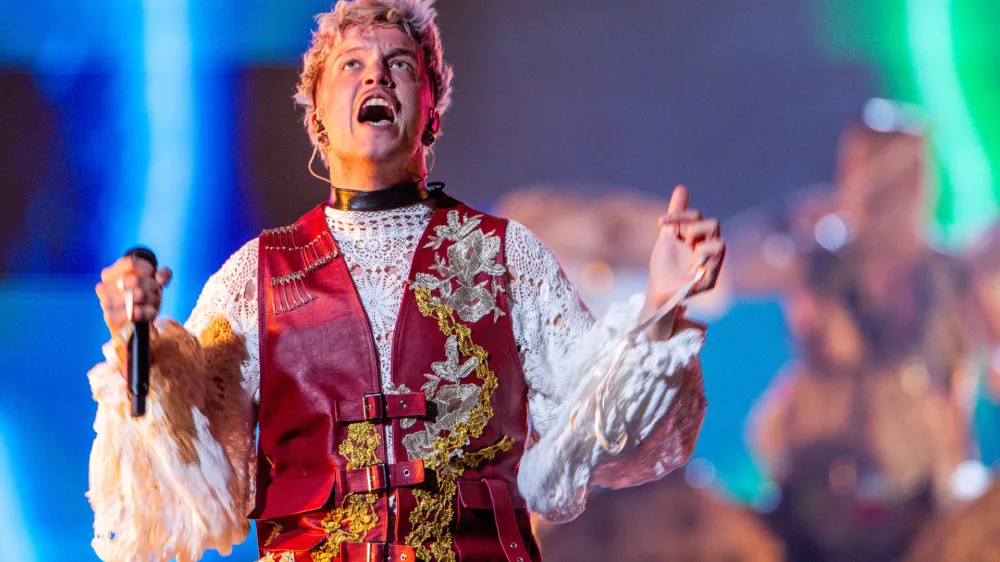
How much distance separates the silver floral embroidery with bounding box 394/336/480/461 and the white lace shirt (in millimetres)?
74

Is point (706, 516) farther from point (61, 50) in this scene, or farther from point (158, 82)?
point (61, 50)

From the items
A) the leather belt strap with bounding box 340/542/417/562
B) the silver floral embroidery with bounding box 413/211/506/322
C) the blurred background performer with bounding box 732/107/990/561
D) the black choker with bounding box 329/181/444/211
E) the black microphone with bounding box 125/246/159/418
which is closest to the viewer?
the black microphone with bounding box 125/246/159/418

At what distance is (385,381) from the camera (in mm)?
1739

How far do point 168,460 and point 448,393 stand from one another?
16.5 inches

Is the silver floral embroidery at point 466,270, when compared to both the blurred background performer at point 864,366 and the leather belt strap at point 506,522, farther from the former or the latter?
the blurred background performer at point 864,366

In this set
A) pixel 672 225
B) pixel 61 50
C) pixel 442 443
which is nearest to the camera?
pixel 672 225

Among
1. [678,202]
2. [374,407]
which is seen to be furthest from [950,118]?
[374,407]

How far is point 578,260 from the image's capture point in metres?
3.03

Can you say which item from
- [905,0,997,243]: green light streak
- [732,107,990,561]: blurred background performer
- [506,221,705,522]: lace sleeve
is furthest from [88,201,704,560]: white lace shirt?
[905,0,997,243]: green light streak

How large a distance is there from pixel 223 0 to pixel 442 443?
167 cm

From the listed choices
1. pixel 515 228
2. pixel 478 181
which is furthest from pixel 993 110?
pixel 515 228

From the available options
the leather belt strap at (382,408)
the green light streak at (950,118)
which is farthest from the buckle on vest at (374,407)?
the green light streak at (950,118)

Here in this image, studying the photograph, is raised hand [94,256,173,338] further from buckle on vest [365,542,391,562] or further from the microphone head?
buckle on vest [365,542,391,562]

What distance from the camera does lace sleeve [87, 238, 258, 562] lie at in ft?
5.51
